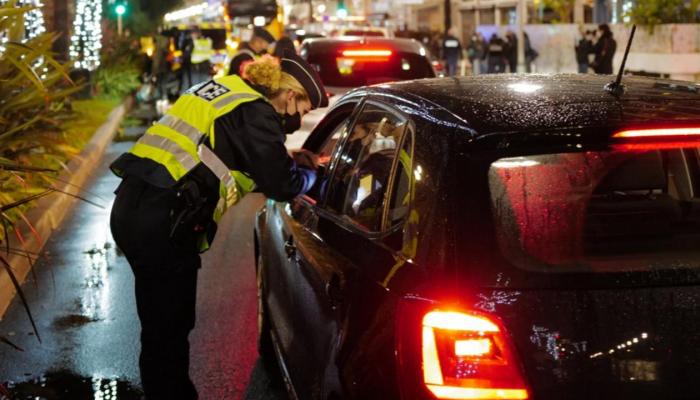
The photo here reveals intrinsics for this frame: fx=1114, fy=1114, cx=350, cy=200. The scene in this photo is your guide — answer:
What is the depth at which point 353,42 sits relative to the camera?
11305 mm

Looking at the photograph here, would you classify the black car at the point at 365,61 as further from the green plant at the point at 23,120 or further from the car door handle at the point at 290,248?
the car door handle at the point at 290,248

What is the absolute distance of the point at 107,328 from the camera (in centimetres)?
684

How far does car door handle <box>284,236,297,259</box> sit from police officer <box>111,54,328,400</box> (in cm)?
27

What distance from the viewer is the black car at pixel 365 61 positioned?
1105 cm

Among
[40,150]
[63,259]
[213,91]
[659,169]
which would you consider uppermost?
[213,91]

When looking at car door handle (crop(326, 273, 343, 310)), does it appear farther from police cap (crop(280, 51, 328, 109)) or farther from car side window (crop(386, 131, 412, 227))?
police cap (crop(280, 51, 328, 109))

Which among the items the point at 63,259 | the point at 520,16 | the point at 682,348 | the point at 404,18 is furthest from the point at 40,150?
the point at 404,18

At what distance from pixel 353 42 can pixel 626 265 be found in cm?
852

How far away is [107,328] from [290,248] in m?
2.61

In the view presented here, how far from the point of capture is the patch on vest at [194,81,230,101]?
438cm

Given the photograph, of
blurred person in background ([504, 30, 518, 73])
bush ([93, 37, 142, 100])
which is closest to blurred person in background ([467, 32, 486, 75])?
blurred person in background ([504, 30, 518, 73])

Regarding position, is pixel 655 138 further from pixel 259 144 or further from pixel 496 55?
pixel 496 55

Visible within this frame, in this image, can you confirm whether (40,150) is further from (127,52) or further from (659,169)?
(127,52)

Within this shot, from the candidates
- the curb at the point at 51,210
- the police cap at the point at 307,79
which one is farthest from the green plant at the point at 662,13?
the police cap at the point at 307,79
